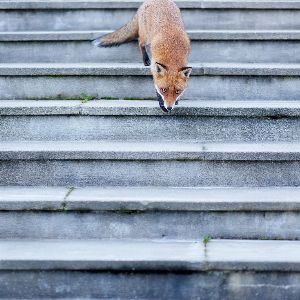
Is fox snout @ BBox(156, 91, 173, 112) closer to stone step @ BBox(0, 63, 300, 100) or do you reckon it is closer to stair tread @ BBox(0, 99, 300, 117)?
stair tread @ BBox(0, 99, 300, 117)

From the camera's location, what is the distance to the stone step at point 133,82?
12.8ft

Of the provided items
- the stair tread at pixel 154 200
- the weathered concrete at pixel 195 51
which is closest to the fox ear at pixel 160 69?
the weathered concrete at pixel 195 51

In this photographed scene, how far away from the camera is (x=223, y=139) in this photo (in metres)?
3.52

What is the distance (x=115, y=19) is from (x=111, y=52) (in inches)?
24.1

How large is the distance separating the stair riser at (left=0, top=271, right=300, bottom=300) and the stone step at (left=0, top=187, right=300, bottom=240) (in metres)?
0.34

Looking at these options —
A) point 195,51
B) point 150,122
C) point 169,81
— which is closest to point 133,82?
point 169,81

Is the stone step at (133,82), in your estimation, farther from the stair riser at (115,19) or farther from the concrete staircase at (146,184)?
the stair riser at (115,19)

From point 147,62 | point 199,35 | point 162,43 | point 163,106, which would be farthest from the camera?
point 199,35

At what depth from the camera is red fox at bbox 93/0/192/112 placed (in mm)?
3588

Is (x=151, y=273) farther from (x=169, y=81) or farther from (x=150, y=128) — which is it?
(x=169, y=81)

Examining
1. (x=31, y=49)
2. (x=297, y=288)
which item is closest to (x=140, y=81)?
(x=31, y=49)

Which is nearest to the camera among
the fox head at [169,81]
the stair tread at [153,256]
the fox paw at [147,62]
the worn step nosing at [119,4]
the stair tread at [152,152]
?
the stair tread at [153,256]

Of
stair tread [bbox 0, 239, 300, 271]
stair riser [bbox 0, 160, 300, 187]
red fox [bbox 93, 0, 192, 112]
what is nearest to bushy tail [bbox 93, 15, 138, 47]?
red fox [bbox 93, 0, 192, 112]

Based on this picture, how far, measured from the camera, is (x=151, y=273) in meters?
2.72
